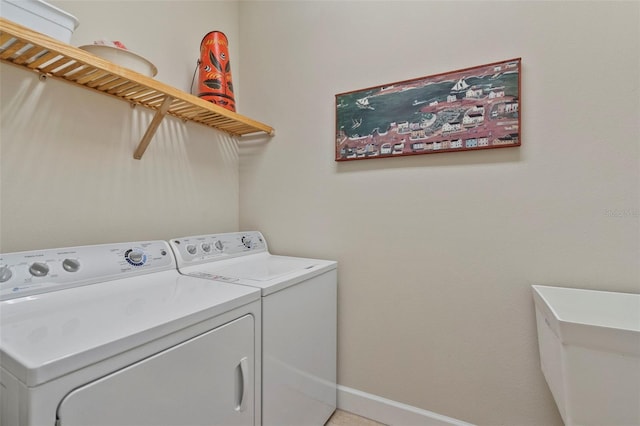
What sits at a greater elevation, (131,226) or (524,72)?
(524,72)

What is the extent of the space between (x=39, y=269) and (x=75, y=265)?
0.10 metres

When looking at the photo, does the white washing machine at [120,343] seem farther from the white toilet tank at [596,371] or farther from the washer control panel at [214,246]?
the white toilet tank at [596,371]

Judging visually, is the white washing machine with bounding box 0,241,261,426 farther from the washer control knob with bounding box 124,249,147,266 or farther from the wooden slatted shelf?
the wooden slatted shelf

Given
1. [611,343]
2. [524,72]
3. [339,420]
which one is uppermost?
[524,72]

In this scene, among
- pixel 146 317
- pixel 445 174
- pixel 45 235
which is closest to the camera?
pixel 146 317

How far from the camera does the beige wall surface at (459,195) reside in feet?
3.98

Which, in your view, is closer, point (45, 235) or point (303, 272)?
point (45, 235)

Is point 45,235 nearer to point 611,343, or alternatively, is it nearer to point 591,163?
point 611,343

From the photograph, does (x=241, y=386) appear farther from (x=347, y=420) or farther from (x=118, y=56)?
(x=118, y=56)

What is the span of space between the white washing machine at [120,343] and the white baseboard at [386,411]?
2.53ft

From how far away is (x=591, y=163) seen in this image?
123 centimetres

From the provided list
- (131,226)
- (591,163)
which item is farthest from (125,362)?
(591,163)

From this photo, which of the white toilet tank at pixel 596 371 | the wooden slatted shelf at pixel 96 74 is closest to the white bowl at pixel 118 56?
the wooden slatted shelf at pixel 96 74

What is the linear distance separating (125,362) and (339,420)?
133cm
